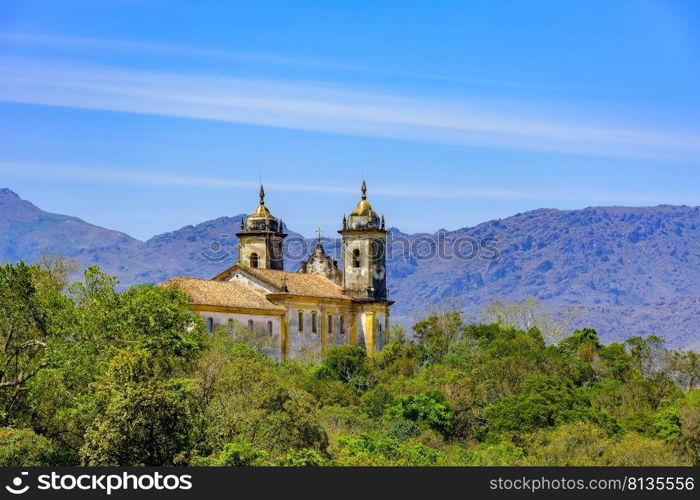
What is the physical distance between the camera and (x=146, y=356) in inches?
1822

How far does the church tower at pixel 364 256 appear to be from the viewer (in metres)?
97.1

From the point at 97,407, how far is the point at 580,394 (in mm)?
29274

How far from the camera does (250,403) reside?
5253 centimetres

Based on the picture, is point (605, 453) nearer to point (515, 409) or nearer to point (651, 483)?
point (515, 409)

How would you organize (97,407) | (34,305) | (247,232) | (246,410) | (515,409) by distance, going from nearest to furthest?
(97,407) < (34,305) < (246,410) < (515,409) < (247,232)

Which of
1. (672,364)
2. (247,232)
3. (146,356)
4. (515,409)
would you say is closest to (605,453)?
(515,409)

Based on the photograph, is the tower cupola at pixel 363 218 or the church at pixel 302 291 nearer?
the church at pixel 302 291

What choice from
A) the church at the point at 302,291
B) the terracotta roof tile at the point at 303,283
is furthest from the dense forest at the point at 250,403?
the terracotta roof tile at the point at 303,283

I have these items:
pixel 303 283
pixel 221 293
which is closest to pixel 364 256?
pixel 303 283

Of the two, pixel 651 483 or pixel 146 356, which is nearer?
pixel 651 483

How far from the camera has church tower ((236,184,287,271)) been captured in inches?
3935

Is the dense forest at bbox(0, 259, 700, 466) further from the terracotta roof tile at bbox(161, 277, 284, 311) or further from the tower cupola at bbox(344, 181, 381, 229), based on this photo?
the tower cupola at bbox(344, 181, 381, 229)

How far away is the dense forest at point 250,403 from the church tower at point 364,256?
1626cm

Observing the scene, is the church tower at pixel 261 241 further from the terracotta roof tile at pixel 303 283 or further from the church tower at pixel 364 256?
the church tower at pixel 364 256
